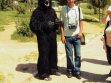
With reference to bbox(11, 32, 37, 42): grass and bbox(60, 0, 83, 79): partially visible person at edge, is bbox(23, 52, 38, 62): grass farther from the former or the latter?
bbox(11, 32, 37, 42): grass

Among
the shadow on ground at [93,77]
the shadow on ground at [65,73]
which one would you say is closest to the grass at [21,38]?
the shadow on ground at [65,73]

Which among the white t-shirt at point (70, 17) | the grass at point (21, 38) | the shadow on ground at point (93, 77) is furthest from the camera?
the grass at point (21, 38)

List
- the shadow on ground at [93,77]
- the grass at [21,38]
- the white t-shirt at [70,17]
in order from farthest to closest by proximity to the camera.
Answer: the grass at [21,38]
the shadow on ground at [93,77]
the white t-shirt at [70,17]

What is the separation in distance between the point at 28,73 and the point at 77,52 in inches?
59.2

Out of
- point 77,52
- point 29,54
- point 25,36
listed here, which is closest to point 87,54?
point 29,54

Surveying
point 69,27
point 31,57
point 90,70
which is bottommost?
point 90,70

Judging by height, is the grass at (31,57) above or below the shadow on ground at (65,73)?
above

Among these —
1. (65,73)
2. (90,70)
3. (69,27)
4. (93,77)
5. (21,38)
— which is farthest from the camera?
(21,38)

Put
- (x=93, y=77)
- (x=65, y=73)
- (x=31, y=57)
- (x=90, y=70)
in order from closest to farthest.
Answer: (x=93, y=77)
(x=65, y=73)
(x=90, y=70)
(x=31, y=57)

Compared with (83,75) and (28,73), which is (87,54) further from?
(28,73)

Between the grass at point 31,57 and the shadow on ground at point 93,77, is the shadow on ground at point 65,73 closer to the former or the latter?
the shadow on ground at point 93,77

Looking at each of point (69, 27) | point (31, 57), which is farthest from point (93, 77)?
point (31, 57)

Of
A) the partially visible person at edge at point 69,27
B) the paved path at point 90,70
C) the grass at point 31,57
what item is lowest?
the paved path at point 90,70

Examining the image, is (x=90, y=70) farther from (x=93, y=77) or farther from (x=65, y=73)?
(x=65, y=73)
